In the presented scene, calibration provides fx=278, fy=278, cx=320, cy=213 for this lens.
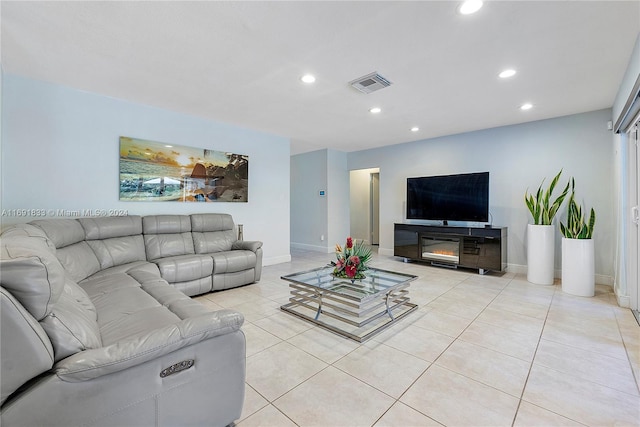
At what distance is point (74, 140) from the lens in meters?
3.26

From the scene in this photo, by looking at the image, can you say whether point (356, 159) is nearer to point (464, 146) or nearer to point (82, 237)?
point (464, 146)

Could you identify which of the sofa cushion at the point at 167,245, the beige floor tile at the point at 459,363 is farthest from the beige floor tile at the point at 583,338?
the sofa cushion at the point at 167,245

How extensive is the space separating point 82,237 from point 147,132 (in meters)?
1.60

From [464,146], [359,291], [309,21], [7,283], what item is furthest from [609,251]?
[7,283]

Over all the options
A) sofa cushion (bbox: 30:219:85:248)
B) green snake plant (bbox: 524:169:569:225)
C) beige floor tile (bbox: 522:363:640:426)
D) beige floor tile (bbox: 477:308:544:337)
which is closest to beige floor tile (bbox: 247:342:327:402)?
beige floor tile (bbox: 522:363:640:426)

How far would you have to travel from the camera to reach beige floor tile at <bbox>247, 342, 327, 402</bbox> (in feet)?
5.70

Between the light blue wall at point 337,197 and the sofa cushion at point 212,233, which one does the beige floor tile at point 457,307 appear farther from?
the light blue wall at point 337,197

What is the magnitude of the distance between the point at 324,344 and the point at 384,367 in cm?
53

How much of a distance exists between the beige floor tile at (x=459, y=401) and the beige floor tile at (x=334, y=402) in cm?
20

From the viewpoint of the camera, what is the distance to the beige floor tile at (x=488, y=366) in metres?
1.76

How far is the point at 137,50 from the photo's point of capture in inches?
95.3

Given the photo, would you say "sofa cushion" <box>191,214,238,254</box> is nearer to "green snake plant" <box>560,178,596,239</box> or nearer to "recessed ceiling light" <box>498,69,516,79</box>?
"recessed ceiling light" <box>498,69,516,79</box>

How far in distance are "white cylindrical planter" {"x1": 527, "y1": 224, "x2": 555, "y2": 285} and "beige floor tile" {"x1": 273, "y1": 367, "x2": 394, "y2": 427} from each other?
11.7ft

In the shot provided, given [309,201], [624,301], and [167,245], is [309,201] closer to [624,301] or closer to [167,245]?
[167,245]
